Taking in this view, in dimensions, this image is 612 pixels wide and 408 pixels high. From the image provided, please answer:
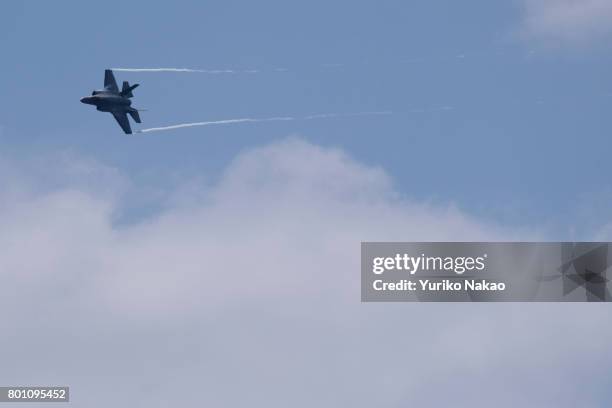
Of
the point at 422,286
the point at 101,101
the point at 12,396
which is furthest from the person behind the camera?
the point at 101,101

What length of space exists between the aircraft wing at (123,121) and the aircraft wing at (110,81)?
146 inches

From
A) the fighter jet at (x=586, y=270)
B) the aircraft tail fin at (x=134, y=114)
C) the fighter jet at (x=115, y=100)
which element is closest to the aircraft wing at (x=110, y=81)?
the fighter jet at (x=115, y=100)

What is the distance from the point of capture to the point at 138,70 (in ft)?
460

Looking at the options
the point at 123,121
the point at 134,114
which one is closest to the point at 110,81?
the point at 123,121

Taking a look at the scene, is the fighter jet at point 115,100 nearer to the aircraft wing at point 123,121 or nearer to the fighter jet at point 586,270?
the aircraft wing at point 123,121

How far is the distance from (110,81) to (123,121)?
6.38 m

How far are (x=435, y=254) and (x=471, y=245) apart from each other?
4521mm

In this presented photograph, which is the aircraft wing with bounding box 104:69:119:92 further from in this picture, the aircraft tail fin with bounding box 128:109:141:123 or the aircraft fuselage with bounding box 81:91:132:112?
the aircraft tail fin with bounding box 128:109:141:123

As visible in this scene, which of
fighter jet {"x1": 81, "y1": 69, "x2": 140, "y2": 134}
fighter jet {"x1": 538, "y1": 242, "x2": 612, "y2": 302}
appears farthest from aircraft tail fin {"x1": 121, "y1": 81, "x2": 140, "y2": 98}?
fighter jet {"x1": 538, "y1": 242, "x2": 612, "y2": 302}

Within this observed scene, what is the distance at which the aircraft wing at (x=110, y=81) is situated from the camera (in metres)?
169

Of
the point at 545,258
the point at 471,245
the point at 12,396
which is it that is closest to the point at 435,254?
the point at 471,245

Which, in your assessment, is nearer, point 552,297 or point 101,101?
point 552,297

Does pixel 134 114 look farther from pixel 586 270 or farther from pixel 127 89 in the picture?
pixel 586 270

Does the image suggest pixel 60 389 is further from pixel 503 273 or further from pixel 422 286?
pixel 503 273
